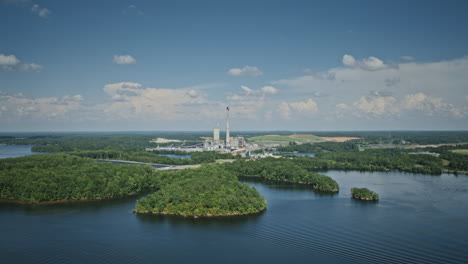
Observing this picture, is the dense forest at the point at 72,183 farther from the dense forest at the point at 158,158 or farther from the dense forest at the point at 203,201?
the dense forest at the point at 158,158

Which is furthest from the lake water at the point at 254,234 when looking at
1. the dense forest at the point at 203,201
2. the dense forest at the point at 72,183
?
the dense forest at the point at 72,183

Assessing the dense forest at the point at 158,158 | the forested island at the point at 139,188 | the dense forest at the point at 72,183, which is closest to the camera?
the forested island at the point at 139,188

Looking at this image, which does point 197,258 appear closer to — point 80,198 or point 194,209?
point 194,209

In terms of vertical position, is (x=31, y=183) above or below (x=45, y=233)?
above

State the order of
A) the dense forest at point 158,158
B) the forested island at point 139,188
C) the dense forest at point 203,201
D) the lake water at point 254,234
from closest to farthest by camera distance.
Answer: the lake water at point 254,234
the dense forest at point 203,201
the forested island at point 139,188
the dense forest at point 158,158

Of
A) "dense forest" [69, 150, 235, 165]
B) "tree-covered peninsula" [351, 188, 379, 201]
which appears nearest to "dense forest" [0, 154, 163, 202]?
"dense forest" [69, 150, 235, 165]

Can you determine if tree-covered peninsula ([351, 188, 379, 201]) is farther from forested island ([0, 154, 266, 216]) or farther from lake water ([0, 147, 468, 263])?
forested island ([0, 154, 266, 216])

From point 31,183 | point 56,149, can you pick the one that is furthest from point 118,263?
point 56,149
